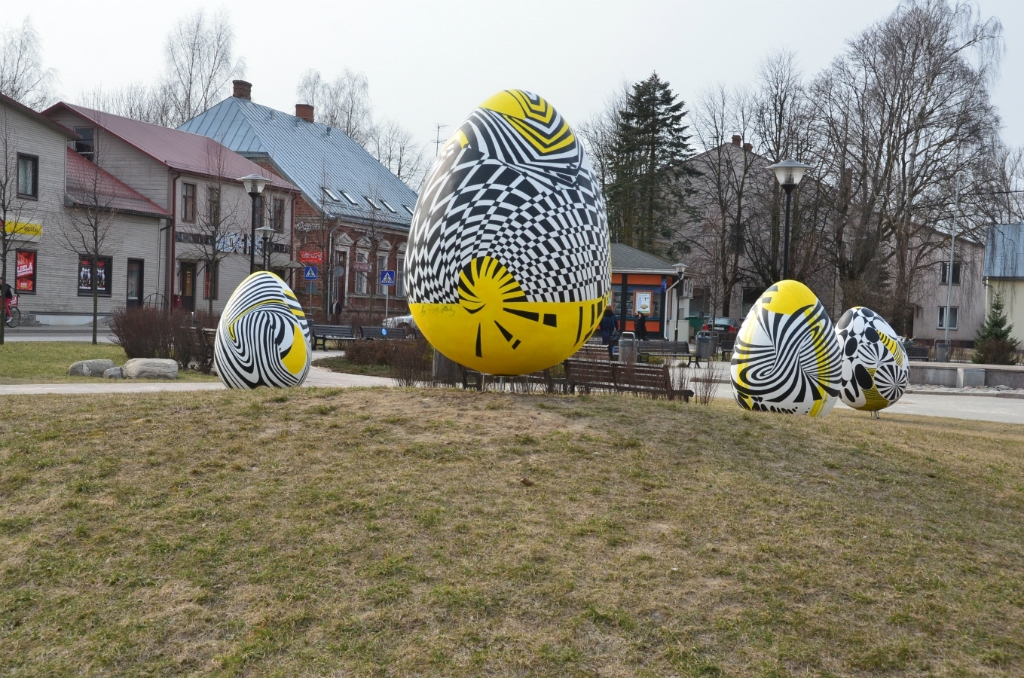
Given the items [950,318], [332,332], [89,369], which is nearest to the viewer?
[89,369]

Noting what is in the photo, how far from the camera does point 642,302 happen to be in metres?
42.9

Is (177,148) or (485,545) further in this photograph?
(177,148)

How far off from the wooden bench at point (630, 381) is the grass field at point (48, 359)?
28.4 feet

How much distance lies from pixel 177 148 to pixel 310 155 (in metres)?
9.91

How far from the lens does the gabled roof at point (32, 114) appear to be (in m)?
33.8

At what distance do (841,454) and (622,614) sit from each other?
3790 mm

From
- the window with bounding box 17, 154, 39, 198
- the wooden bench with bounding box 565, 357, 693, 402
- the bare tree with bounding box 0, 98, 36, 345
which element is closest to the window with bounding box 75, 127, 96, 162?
the window with bounding box 17, 154, 39, 198

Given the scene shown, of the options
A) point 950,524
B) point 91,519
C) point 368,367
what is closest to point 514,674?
point 91,519

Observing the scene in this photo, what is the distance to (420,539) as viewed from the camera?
5992 millimetres

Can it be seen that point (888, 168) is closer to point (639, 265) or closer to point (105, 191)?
point (639, 265)

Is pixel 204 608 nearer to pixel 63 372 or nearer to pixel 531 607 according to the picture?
pixel 531 607

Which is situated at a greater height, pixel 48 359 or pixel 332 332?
pixel 332 332

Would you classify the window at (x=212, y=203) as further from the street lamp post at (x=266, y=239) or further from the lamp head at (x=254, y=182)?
the lamp head at (x=254, y=182)

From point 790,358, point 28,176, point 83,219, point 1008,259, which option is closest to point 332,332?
point 83,219
